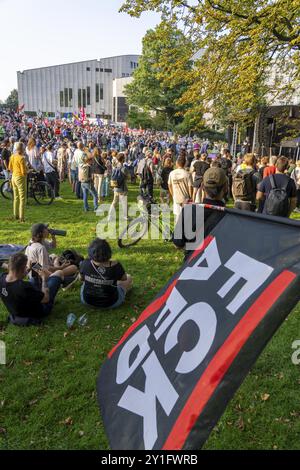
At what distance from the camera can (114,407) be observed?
1816mm

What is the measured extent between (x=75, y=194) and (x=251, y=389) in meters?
11.4

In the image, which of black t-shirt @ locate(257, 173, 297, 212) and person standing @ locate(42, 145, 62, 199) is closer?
black t-shirt @ locate(257, 173, 297, 212)

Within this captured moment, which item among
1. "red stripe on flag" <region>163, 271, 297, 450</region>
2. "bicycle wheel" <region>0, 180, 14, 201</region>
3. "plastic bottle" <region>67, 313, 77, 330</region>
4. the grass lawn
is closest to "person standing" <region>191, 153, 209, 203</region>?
the grass lawn

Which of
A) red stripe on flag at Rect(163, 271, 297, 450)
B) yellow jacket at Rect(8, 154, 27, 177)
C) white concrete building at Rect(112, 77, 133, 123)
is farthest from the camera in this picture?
white concrete building at Rect(112, 77, 133, 123)

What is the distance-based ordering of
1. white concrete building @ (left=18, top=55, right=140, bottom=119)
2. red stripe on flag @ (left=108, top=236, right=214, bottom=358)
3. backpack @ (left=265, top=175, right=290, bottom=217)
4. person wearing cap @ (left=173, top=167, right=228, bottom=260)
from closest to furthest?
red stripe on flag @ (left=108, top=236, right=214, bottom=358), person wearing cap @ (left=173, top=167, right=228, bottom=260), backpack @ (left=265, top=175, right=290, bottom=217), white concrete building @ (left=18, top=55, right=140, bottom=119)

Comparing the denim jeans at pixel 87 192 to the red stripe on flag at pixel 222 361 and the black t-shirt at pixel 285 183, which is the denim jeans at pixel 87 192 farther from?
the red stripe on flag at pixel 222 361

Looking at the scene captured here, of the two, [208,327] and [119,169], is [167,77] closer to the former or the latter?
[119,169]

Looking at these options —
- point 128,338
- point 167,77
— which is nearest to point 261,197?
point 128,338

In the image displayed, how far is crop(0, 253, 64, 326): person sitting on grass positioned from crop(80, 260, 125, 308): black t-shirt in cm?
52

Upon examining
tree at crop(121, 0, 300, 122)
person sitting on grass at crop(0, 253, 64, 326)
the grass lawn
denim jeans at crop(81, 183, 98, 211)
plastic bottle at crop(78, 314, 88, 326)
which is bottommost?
the grass lawn

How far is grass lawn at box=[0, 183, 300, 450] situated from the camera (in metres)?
3.14

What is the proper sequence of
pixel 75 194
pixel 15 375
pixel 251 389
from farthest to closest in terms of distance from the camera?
pixel 75 194 → pixel 15 375 → pixel 251 389

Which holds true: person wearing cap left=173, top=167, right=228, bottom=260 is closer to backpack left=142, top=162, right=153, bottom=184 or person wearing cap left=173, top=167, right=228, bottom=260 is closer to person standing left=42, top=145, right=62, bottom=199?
backpack left=142, top=162, right=153, bottom=184

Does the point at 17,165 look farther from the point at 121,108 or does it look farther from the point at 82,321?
the point at 121,108
